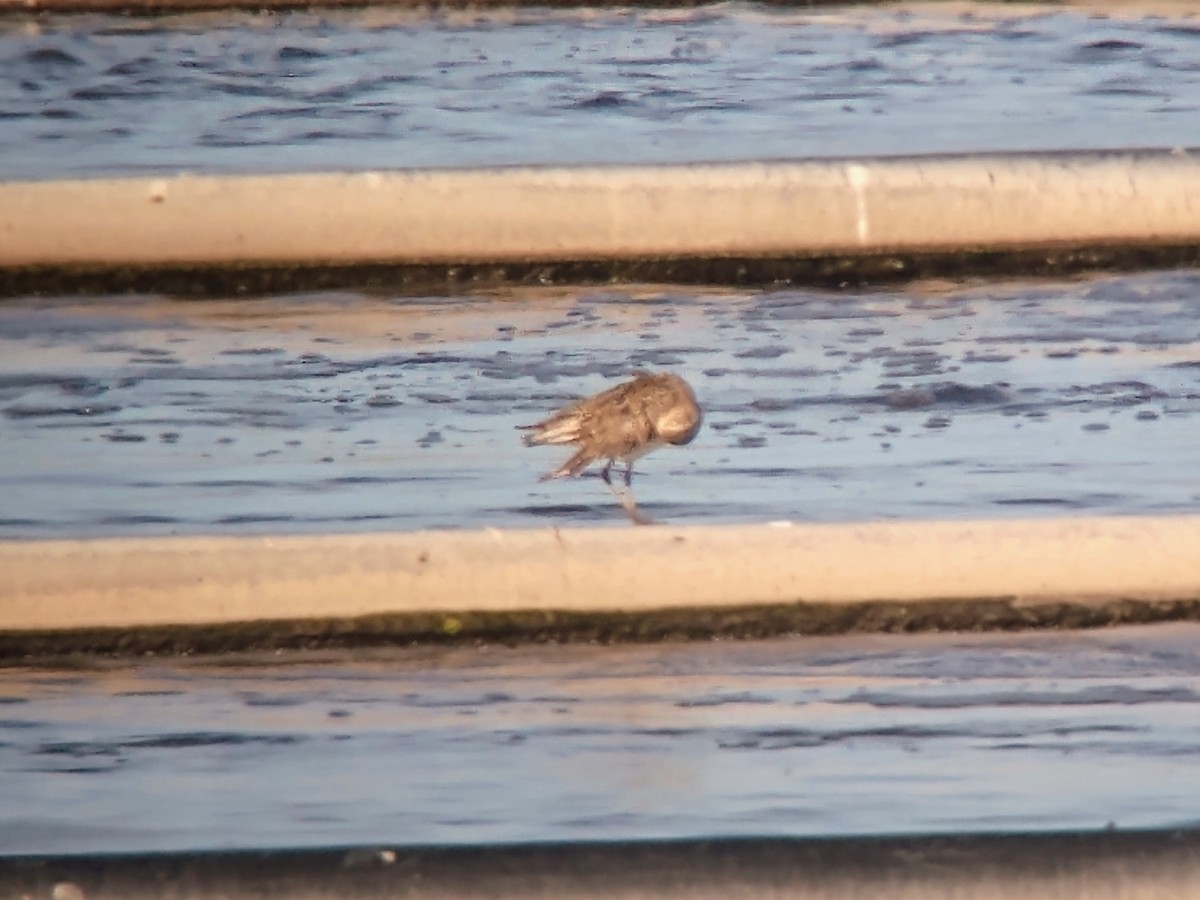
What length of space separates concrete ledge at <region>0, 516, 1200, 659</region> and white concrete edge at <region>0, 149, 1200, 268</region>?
0.70 meters

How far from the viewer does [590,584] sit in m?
2.29

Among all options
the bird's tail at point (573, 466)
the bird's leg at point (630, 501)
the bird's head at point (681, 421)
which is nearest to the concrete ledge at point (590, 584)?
the bird's leg at point (630, 501)

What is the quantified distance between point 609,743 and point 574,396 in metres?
0.92

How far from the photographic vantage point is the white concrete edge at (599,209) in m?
2.88

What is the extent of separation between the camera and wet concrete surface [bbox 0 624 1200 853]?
191cm

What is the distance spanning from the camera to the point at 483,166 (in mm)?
2969

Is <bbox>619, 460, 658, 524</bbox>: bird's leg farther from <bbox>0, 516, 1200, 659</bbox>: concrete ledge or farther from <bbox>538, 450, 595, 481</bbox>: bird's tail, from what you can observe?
<bbox>0, 516, 1200, 659</bbox>: concrete ledge

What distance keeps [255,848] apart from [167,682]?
40 cm

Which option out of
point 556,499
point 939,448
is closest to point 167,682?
point 556,499

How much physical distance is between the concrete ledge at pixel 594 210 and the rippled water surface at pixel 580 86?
14 cm

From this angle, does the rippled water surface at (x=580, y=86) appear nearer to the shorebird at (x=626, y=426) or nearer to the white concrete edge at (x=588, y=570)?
the shorebird at (x=626, y=426)

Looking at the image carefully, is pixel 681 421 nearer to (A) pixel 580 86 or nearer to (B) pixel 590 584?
(B) pixel 590 584

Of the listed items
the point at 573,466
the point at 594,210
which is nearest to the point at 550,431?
the point at 573,466

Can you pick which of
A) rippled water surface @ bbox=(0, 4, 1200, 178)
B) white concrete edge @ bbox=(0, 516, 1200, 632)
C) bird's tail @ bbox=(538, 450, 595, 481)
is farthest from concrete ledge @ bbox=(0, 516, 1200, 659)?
rippled water surface @ bbox=(0, 4, 1200, 178)
